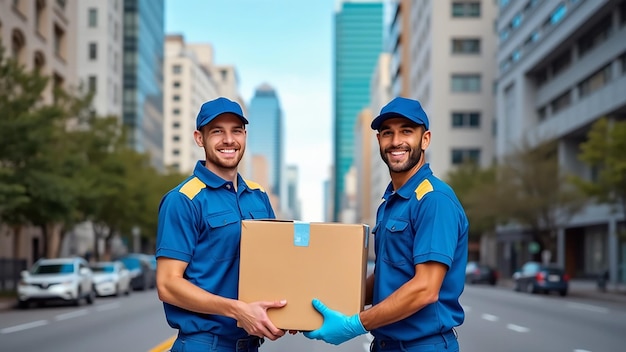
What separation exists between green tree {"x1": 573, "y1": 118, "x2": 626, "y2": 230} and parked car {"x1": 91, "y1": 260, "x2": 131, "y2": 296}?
1921 cm

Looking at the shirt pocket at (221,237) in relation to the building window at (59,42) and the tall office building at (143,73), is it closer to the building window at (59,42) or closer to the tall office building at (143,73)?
the building window at (59,42)

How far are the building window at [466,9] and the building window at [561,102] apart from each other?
2742 cm

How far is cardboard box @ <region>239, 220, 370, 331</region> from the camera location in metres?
3.51

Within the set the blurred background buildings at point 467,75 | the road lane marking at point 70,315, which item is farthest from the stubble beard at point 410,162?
the blurred background buildings at point 467,75

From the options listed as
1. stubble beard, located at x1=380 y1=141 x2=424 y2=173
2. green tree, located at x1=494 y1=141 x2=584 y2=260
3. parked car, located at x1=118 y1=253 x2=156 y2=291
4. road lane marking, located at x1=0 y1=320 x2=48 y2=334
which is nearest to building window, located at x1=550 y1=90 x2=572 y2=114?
green tree, located at x1=494 y1=141 x2=584 y2=260

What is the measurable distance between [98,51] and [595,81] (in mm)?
45970

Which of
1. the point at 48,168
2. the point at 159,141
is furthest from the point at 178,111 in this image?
the point at 48,168

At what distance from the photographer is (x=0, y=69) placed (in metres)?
25.7

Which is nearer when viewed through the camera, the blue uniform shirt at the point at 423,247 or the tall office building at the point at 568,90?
the blue uniform shirt at the point at 423,247

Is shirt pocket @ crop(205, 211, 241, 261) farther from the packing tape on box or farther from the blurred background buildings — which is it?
the blurred background buildings

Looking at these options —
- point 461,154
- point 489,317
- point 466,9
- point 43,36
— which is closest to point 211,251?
point 489,317

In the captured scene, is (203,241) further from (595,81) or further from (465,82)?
(465,82)

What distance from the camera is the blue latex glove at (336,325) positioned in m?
3.45

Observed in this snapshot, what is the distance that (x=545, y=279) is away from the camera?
1361 inches
